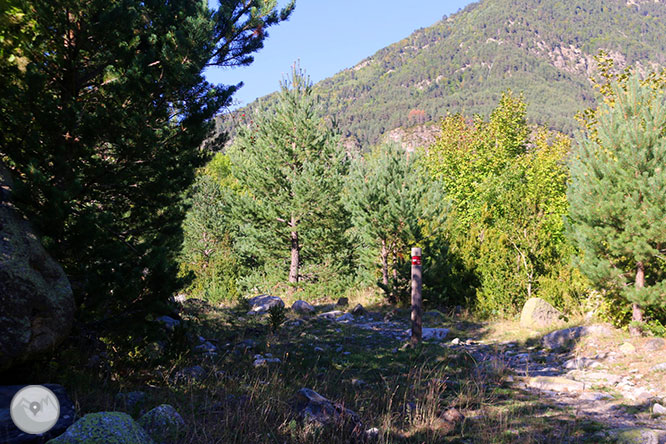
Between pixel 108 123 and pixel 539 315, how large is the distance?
9.40m

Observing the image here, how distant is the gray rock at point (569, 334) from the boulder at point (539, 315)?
1.14m

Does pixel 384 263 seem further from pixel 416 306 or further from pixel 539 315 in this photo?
pixel 416 306

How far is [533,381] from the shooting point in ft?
18.4

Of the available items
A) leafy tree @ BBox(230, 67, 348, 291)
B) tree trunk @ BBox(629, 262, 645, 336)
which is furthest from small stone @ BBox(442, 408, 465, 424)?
leafy tree @ BBox(230, 67, 348, 291)

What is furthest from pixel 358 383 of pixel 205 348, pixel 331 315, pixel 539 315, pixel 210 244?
pixel 210 244

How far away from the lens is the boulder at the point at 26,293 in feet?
10.2

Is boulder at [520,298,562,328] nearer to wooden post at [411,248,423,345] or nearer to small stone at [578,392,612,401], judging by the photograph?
wooden post at [411,248,423,345]

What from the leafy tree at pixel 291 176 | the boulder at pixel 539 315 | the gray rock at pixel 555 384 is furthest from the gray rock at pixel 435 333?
the leafy tree at pixel 291 176

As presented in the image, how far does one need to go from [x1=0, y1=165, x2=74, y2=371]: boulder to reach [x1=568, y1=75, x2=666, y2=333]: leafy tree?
8.31m

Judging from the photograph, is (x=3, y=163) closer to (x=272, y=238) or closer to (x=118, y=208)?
(x=118, y=208)

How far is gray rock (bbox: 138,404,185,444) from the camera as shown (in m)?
3.01

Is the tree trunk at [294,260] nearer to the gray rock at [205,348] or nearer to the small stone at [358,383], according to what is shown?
the gray rock at [205,348]

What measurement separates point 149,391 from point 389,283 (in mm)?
9651

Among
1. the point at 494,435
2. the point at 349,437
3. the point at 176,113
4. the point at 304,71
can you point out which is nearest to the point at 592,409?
the point at 494,435
